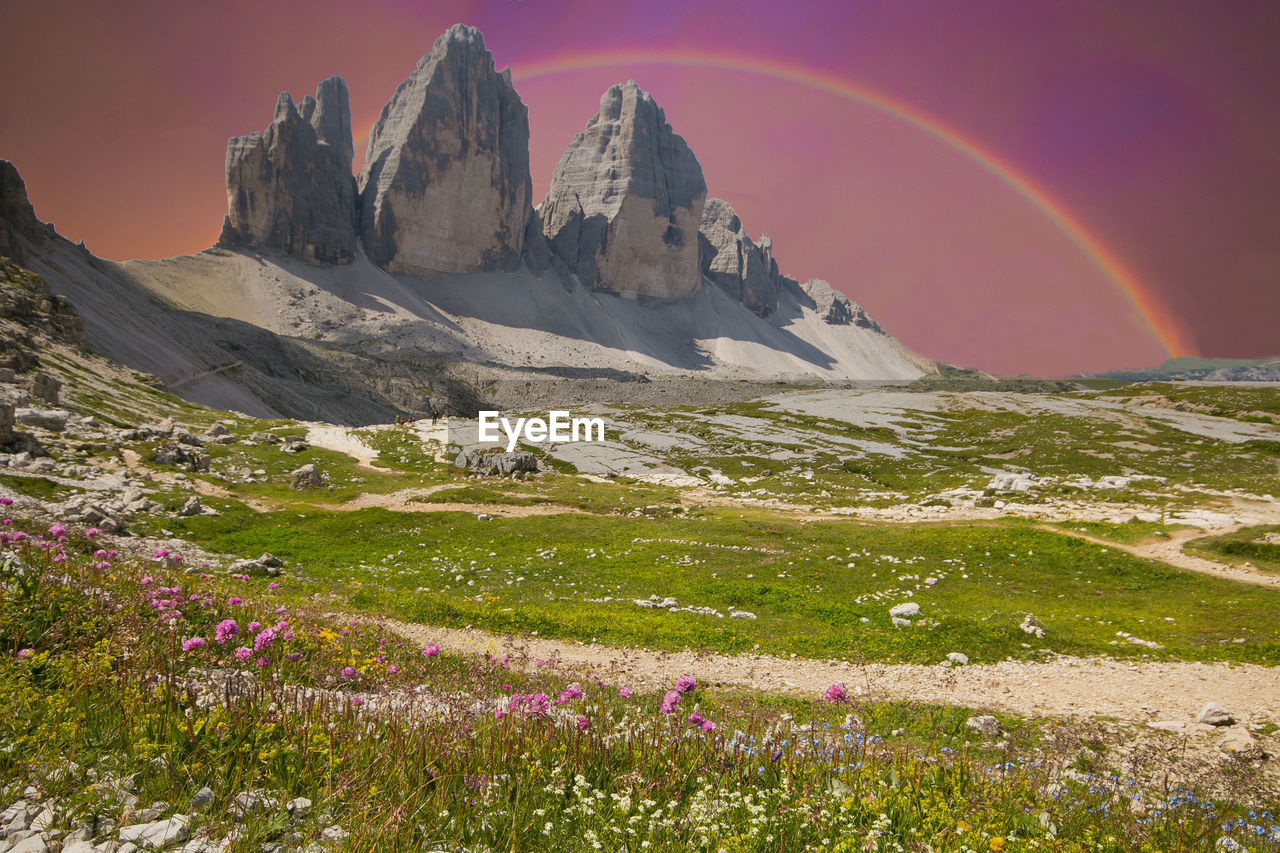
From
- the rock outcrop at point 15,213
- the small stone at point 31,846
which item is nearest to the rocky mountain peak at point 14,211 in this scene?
the rock outcrop at point 15,213

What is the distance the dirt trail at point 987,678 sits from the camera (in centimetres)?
1252

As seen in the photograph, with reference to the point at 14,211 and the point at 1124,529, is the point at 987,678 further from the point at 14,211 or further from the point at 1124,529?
the point at 14,211

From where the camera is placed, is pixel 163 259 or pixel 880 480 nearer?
pixel 880 480

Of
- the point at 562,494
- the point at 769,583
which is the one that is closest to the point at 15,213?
the point at 562,494

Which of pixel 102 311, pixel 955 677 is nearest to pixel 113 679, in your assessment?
pixel 955 677

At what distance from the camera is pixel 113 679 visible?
6039 millimetres

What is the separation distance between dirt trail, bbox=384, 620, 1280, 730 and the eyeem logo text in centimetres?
4465

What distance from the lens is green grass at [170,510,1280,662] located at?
54.0 feet

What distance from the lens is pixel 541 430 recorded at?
71.4 m

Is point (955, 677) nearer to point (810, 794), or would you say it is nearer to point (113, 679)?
point (810, 794)

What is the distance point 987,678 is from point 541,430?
2389 inches

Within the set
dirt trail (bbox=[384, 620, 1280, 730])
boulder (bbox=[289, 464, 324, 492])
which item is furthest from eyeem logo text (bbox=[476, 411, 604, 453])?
dirt trail (bbox=[384, 620, 1280, 730])

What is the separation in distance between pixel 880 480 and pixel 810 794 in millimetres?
51855

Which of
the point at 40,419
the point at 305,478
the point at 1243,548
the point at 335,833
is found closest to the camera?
the point at 335,833
